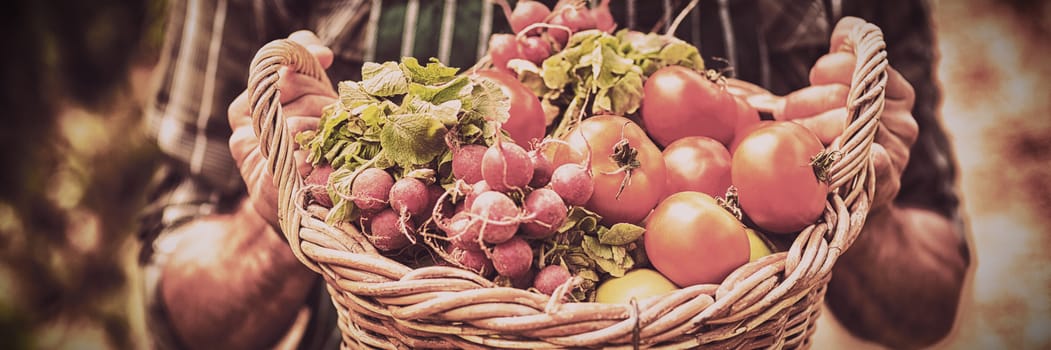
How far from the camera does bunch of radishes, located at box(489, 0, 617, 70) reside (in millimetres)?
890

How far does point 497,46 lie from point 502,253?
0.42m

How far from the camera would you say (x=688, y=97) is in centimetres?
77

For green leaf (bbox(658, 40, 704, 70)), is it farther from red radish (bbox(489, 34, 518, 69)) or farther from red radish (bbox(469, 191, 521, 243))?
red radish (bbox(469, 191, 521, 243))

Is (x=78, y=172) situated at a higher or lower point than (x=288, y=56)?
lower

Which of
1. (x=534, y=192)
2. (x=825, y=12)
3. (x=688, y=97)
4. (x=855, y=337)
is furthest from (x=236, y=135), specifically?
(x=855, y=337)

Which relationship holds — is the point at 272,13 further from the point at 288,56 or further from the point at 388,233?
the point at 388,233

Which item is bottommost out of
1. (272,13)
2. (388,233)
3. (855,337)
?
(855,337)

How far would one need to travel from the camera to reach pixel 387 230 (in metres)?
0.61

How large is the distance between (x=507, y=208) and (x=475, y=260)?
0.07 m

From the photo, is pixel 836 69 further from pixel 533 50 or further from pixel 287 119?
pixel 287 119

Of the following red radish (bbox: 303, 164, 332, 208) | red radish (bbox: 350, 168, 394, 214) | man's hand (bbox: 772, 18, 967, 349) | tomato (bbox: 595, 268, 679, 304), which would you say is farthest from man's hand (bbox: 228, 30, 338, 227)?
man's hand (bbox: 772, 18, 967, 349)

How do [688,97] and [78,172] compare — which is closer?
[688,97]

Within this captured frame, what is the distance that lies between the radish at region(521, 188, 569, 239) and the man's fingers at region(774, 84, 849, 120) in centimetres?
47

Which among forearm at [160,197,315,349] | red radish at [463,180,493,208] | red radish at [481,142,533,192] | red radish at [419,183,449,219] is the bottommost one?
forearm at [160,197,315,349]
